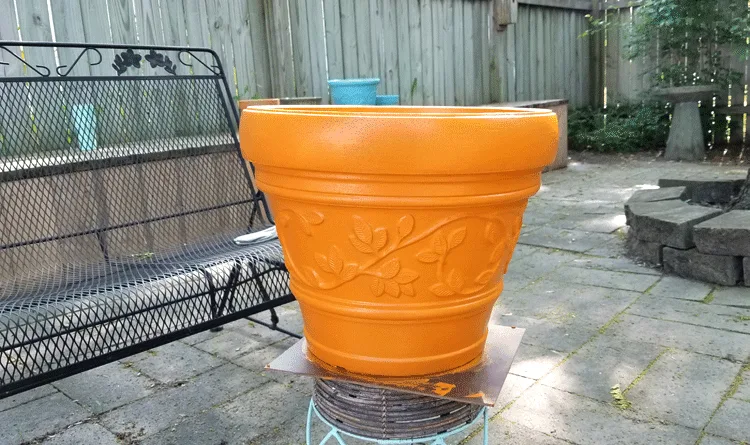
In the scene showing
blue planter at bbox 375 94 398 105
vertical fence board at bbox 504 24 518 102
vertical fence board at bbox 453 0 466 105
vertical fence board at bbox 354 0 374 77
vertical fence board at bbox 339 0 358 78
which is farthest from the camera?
vertical fence board at bbox 504 24 518 102

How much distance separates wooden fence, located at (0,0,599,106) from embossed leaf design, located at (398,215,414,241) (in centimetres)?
317

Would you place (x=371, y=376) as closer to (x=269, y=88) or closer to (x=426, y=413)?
(x=426, y=413)

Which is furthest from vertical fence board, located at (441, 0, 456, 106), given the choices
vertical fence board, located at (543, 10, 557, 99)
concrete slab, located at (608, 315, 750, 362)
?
concrete slab, located at (608, 315, 750, 362)

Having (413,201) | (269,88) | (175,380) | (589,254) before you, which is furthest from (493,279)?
(269,88)

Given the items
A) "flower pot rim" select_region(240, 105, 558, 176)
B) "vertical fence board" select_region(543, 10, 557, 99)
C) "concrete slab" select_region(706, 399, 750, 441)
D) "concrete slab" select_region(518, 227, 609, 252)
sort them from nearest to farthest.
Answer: "flower pot rim" select_region(240, 105, 558, 176) < "concrete slab" select_region(706, 399, 750, 441) < "concrete slab" select_region(518, 227, 609, 252) < "vertical fence board" select_region(543, 10, 557, 99)

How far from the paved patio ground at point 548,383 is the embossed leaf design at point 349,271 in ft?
2.85

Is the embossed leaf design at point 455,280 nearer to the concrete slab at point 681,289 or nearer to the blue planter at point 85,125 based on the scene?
the blue planter at point 85,125

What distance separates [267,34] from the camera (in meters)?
4.71

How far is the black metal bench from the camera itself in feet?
5.93

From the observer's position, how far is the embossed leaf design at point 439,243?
101 cm

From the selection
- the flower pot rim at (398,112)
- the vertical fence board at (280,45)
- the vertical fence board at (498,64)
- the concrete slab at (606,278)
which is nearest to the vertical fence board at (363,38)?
the vertical fence board at (280,45)

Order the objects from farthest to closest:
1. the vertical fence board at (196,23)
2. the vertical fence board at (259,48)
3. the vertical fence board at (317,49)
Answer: the vertical fence board at (317,49) < the vertical fence board at (259,48) < the vertical fence board at (196,23)

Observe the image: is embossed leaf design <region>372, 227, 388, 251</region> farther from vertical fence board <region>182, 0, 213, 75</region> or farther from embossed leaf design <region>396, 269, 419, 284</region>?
vertical fence board <region>182, 0, 213, 75</region>

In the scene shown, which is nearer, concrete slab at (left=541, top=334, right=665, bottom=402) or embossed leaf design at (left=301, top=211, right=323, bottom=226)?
embossed leaf design at (left=301, top=211, right=323, bottom=226)
